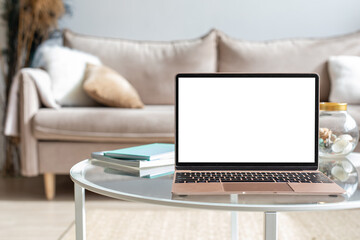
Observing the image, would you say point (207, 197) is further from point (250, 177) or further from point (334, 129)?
point (334, 129)

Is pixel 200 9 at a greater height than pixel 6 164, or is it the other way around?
pixel 200 9

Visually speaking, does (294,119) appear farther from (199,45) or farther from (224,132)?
(199,45)

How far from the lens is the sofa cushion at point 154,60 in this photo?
2.71 meters

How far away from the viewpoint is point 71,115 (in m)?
2.17

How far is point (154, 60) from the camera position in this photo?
274 cm

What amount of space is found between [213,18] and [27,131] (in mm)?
1582

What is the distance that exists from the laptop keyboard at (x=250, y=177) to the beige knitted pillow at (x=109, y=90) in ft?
4.90

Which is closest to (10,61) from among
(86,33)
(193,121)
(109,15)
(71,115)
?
(86,33)

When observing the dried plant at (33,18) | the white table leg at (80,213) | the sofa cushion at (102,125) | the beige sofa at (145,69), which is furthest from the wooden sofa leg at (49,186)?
the white table leg at (80,213)

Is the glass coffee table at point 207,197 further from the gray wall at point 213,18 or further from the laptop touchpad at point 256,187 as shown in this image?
the gray wall at point 213,18

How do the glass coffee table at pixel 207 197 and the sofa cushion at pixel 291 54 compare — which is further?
the sofa cushion at pixel 291 54

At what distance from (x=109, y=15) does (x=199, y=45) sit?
79cm

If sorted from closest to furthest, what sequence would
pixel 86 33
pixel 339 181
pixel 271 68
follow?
pixel 339 181
pixel 271 68
pixel 86 33

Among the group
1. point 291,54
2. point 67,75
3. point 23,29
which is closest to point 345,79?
point 291,54
